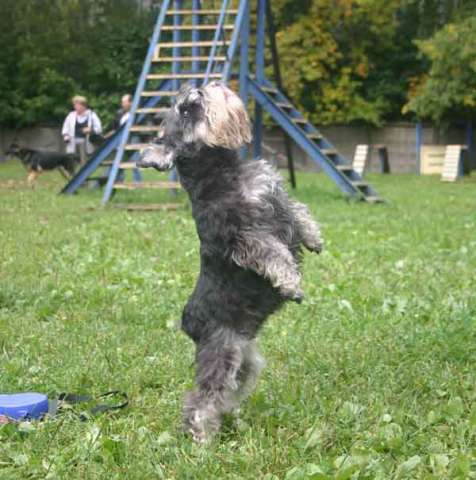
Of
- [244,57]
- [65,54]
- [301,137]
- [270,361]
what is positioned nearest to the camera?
[270,361]

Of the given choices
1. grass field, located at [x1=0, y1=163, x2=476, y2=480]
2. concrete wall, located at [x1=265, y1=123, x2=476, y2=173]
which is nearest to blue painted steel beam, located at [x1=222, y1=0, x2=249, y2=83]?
grass field, located at [x1=0, y1=163, x2=476, y2=480]

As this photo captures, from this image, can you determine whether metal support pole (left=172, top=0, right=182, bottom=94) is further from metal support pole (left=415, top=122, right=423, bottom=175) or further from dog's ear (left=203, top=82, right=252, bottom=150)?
metal support pole (left=415, top=122, right=423, bottom=175)

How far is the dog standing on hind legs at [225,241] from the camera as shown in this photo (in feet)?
13.1

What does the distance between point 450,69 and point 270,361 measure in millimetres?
23004

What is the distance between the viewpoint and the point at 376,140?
34406mm

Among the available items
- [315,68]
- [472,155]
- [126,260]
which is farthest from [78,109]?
[472,155]


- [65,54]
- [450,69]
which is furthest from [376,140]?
[65,54]

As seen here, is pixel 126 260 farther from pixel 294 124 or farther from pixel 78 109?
pixel 78 109

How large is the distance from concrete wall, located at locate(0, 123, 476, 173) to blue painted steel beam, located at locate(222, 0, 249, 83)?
56.5ft

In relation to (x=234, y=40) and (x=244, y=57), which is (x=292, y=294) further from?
(x=244, y=57)

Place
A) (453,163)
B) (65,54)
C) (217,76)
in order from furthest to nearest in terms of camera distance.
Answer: (65,54) → (453,163) → (217,76)

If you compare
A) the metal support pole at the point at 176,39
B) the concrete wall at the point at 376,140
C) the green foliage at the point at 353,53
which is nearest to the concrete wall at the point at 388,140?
the concrete wall at the point at 376,140

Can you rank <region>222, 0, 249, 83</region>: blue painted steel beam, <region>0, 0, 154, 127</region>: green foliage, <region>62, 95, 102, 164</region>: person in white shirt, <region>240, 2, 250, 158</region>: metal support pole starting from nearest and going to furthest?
<region>222, 0, 249, 83</region>: blue painted steel beam < <region>240, 2, 250, 158</region>: metal support pole < <region>62, 95, 102, 164</region>: person in white shirt < <region>0, 0, 154, 127</region>: green foliage

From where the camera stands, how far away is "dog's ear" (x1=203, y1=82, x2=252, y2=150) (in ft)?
13.0
